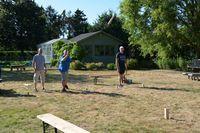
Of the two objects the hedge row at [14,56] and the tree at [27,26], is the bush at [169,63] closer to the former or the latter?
the hedge row at [14,56]

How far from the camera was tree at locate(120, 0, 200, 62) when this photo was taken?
36.8m

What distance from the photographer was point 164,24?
3628 centimetres

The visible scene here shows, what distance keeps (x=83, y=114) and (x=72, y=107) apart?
138 centimetres

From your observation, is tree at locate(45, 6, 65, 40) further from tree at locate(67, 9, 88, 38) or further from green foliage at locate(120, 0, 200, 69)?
green foliage at locate(120, 0, 200, 69)

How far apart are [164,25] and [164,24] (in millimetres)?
188

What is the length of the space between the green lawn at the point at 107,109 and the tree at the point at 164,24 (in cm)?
1890

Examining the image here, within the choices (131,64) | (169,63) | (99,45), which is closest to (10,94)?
(131,64)

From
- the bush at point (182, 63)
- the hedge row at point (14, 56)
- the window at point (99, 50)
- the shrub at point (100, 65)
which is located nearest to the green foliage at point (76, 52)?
the shrub at point (100, 65)

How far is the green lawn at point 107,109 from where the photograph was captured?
1008 centimetres

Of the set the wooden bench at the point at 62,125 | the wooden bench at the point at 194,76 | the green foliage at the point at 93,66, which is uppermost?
the green foliage at the point at 93,66

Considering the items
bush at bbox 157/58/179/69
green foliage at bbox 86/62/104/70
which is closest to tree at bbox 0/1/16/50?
green foliage at bbox 86/62/104/70

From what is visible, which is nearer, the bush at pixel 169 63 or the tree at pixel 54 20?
the bush at pixel 169 63

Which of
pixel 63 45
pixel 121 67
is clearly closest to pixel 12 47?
pixel 63 45

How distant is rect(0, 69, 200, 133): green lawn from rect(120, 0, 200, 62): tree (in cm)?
1890
